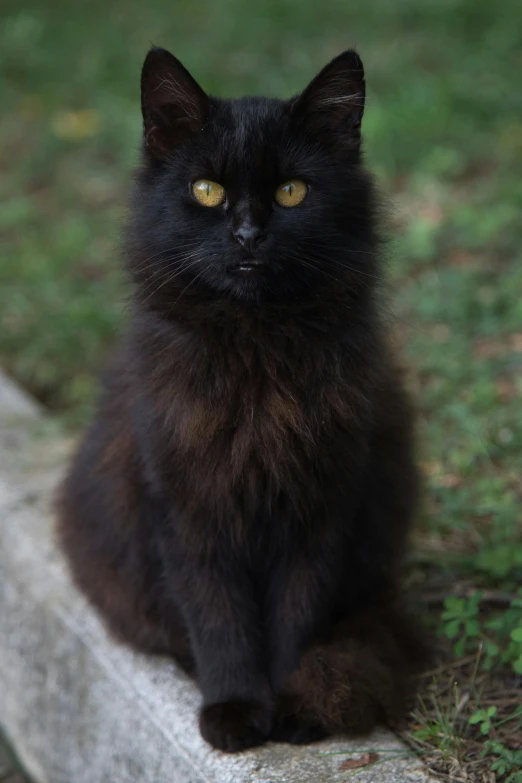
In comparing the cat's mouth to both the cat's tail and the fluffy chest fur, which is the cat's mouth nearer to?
the fluffy chest fur

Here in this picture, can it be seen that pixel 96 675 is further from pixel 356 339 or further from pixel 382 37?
pixel 382 37

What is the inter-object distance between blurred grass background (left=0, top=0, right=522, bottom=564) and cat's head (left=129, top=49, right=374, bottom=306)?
0.42 metres

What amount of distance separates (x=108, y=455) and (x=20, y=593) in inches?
30.3

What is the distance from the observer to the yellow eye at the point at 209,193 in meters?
1.82

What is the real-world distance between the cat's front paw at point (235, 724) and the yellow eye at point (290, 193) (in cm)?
109

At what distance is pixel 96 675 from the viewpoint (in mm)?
2361

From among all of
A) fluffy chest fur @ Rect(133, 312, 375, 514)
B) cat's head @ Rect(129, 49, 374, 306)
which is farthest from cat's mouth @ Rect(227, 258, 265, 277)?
fluffy chest fur @ Rect(133, 312, 375, 514)

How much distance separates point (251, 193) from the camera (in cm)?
179

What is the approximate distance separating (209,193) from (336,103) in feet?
1.15

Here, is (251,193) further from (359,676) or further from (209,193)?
(359,676)

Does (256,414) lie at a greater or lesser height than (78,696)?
greater

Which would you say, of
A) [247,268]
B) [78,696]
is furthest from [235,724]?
[247,268]

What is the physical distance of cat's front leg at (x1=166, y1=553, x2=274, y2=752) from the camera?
6.45ft

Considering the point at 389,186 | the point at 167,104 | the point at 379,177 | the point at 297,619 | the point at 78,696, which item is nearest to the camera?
the point at 167,104
